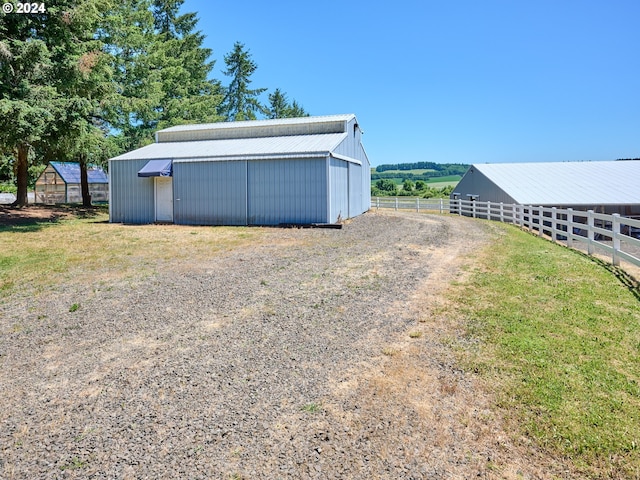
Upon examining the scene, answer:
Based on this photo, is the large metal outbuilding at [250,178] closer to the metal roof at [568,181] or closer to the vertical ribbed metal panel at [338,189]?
the vertical ribbed metal panel at [338,189]

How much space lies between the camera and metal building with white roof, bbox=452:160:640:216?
2169 cm

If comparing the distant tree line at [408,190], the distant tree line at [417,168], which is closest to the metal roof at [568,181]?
the distant tree line at [408,190]

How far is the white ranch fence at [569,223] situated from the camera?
8445mm

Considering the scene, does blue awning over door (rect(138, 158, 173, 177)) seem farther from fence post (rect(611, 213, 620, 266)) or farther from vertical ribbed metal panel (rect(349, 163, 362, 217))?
fence post (rect(611, 213, 620, 266))

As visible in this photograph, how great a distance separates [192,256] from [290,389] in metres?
6.67

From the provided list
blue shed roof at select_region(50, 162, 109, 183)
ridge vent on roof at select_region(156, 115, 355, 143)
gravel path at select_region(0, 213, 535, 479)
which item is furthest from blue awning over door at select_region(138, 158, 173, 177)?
blue shed roof at select_region(50, 162, 109, 183)

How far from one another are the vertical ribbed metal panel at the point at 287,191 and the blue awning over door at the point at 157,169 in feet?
12.0

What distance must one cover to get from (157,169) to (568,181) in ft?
73.6

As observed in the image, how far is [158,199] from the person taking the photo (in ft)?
58.1

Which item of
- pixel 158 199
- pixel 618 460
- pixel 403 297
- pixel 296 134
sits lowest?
pixel 618 460

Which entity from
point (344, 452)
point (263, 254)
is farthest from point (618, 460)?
point (263, 254)

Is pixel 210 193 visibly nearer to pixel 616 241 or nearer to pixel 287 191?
pixel 287 191

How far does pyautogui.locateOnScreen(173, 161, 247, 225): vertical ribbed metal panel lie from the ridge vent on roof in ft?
14.3

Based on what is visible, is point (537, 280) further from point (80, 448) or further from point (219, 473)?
point (80, 448)
